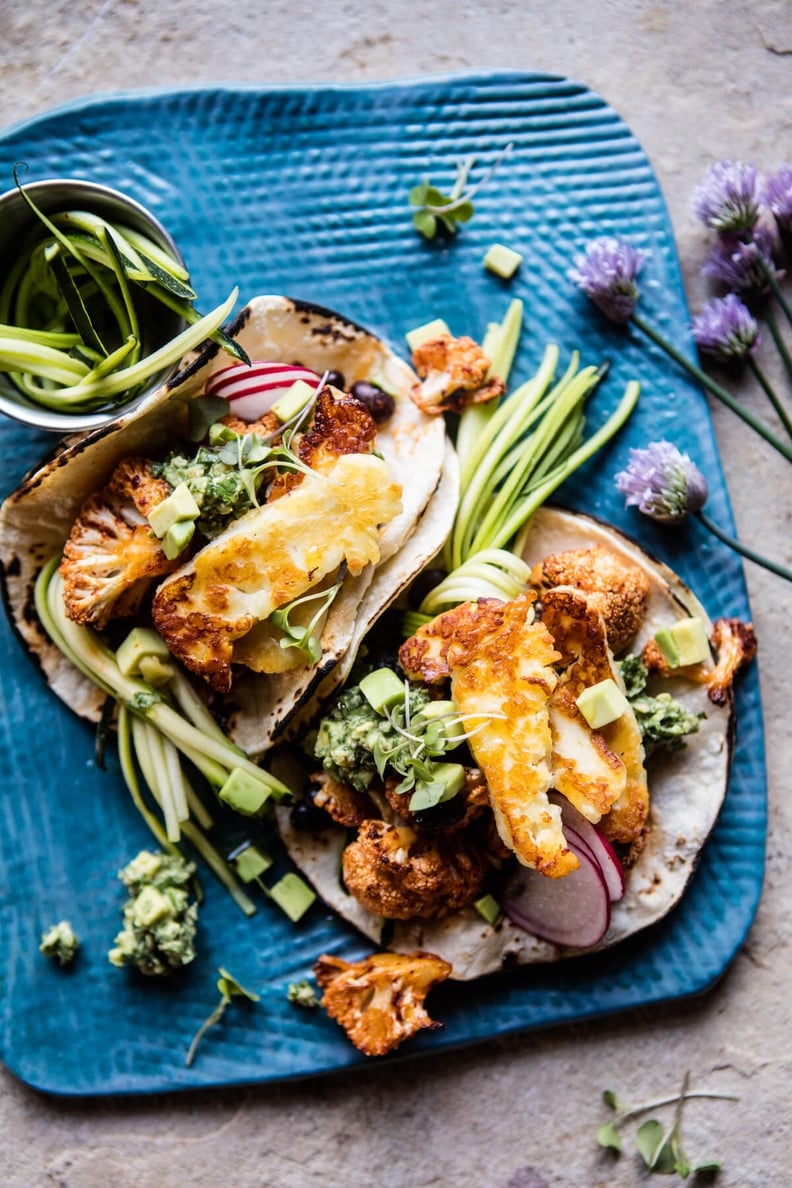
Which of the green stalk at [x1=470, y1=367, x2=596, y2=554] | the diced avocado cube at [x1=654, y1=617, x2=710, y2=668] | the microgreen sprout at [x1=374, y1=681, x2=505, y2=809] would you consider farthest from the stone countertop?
the microgreen sprout at [x1=374, y1=681, x2=505, y2=809]

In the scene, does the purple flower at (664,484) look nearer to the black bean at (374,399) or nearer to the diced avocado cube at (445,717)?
the black bean at (374,399)

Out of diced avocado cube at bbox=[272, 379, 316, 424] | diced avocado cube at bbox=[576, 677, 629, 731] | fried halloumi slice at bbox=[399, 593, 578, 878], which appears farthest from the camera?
diced avocado cube at bbox=[272, 379, 316, 424]

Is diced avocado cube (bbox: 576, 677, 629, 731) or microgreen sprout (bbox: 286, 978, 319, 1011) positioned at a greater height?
diced avocado cube (bbox: 576, 677, 629, 731)

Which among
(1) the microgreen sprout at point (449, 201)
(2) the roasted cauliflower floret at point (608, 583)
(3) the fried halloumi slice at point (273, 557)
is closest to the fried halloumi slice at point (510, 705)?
(2) the roasted cauliflower floret at point (608, 583)

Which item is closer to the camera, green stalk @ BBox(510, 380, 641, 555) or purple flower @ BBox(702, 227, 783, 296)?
green stalk @ BBox(510, 380, 641, 555)

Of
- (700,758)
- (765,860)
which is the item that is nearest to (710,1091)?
(765,860)

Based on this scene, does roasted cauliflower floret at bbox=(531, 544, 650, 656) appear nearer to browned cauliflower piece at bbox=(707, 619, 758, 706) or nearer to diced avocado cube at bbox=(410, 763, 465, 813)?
browned cauliflower piece at bbox=(707, 619, 758, 706)

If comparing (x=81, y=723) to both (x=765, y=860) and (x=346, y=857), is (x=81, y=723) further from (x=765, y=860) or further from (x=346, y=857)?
(x=765, y=860)
